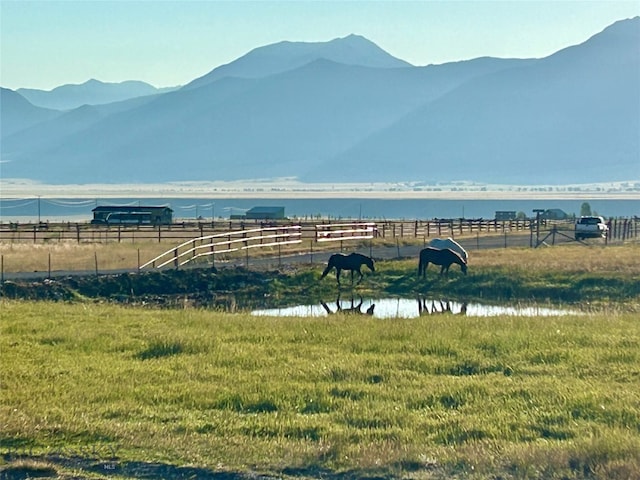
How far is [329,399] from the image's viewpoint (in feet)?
37.6

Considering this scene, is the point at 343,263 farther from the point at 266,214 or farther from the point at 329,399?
the point at 266,214

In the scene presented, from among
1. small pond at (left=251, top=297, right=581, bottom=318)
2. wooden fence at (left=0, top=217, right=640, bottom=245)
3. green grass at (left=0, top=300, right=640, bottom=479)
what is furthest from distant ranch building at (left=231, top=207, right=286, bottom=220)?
green grass at (left=0, top=300, right=640, bottom=479)

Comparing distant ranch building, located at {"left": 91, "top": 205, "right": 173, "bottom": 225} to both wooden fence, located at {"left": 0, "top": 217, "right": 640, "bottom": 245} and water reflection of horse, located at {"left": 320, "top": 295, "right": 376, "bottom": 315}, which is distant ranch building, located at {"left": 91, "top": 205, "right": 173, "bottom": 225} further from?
water reflection of horse, located at {"left": 320, "top": 295, "right": 376, "bottom": 315}

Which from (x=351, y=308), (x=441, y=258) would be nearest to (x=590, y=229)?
(x=441, y=258)

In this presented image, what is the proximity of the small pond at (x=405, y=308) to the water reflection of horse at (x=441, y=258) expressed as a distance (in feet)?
15.5

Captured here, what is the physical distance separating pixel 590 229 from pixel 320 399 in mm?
→ 46246

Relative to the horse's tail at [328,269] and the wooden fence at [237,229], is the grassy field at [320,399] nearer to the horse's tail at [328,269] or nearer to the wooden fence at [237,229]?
the horse's tail at [328,269]

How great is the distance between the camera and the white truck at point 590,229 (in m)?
54.5

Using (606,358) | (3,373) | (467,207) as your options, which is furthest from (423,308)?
(467,207)

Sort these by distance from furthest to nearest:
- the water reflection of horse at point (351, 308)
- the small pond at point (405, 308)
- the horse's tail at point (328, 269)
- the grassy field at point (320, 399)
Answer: the horse's tail at point (328, 269) < the water reflection of horse at point (351, 308) < the small pond at point (405, 308) < the grassy field at point (320, 399)

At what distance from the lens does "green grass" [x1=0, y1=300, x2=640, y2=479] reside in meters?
9.12

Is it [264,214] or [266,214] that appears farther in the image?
[264,214]

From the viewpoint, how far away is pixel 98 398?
11.7 metres

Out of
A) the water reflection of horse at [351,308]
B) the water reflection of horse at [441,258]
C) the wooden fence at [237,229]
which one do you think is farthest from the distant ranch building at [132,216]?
the water reflection of horse at [351,308]
